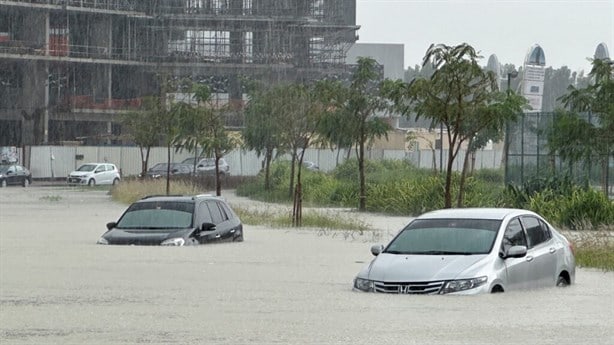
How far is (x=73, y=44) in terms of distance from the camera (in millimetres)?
101062

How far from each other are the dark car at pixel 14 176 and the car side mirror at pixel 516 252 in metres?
62.1

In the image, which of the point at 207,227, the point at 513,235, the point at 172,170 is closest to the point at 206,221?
the point at 207,227

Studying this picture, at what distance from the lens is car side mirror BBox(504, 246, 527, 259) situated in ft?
55.6

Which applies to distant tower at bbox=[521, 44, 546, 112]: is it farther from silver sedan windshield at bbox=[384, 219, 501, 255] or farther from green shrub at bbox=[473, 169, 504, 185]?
silver sedan windshield at bbox=[384, 219, 501, 255]

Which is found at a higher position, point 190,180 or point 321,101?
point 321,101

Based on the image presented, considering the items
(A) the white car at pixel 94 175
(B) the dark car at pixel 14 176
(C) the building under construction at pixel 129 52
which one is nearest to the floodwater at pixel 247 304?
(B) the dark car at pixel 14 176

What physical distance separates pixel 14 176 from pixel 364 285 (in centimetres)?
6302

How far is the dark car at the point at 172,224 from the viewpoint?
25.3 metres

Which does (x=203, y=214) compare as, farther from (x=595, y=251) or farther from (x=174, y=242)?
(x=595, y=251)

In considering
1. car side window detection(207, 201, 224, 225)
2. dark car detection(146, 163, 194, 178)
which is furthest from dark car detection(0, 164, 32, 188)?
car side window detection(207, 201, 224, 225)

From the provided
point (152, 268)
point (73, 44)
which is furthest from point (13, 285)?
point (73, 44)

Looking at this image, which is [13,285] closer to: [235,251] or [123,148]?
[235,251]

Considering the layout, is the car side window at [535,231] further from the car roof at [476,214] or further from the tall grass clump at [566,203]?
the tall grass clump at [566,203]

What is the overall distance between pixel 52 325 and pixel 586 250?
1337cm
